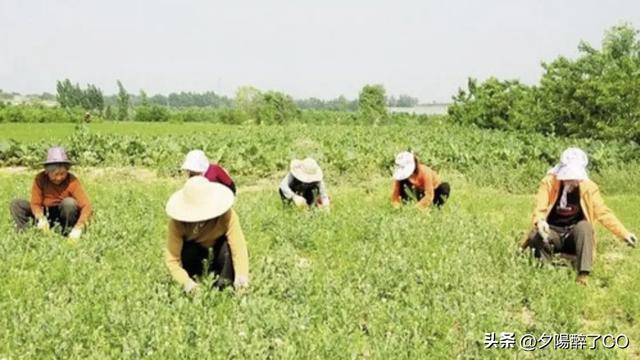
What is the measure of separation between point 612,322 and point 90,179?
13819mm

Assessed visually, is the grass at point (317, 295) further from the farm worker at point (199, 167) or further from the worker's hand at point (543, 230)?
the farm worker at point (199, 167)

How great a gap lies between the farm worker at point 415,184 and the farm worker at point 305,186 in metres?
1.07

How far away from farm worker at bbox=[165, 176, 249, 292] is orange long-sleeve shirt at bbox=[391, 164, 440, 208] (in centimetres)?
408

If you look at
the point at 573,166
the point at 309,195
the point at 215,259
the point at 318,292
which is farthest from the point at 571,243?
the point at 309,195

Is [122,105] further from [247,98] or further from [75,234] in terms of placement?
[75,234]

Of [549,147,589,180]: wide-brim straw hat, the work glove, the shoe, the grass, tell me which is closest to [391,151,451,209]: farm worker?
the grass

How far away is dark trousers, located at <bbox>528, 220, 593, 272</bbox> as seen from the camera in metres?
6.34

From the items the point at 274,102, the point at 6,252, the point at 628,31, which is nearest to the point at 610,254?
the point at 6,252

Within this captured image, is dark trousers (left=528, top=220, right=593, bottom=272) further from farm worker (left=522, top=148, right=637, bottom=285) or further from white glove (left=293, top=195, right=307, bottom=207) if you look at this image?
white glove (left=293, top=195, right=307, bottom=207)

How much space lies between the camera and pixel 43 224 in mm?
7328

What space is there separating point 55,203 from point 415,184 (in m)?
4.85

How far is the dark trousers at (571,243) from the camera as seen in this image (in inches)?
249

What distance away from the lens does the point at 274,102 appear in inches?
2879

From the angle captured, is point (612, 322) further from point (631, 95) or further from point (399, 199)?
point (631, 95)
